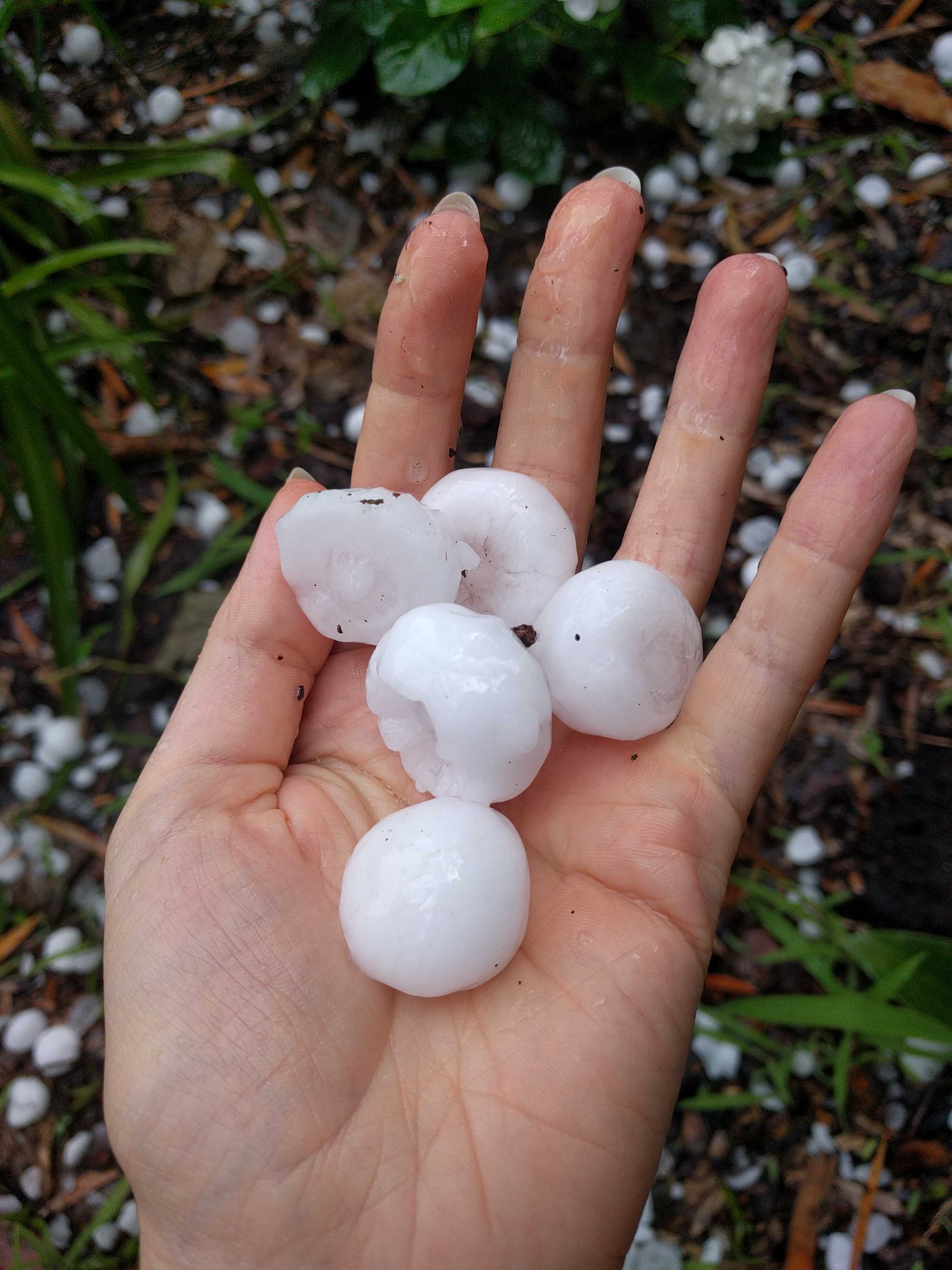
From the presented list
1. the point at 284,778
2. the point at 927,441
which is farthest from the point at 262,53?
the point at 284,778

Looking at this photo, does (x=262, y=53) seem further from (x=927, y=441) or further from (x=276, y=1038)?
(x=276, y=1038)

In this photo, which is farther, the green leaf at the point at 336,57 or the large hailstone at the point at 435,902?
the green leaf at the point at 336,57

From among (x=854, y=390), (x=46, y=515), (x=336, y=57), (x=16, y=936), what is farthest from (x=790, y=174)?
(x=16, y=936)

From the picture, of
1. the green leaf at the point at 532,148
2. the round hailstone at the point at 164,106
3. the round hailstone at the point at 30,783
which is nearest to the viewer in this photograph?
the round hailstone at the point at 30,783

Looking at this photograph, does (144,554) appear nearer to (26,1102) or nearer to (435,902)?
(26,1102)

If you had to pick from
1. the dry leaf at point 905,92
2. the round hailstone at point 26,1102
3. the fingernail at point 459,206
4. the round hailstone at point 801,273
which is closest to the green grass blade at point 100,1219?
the round hailstone at point 26,1102

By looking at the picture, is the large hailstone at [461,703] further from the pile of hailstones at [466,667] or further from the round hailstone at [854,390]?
the round hailstone at [854,390]
